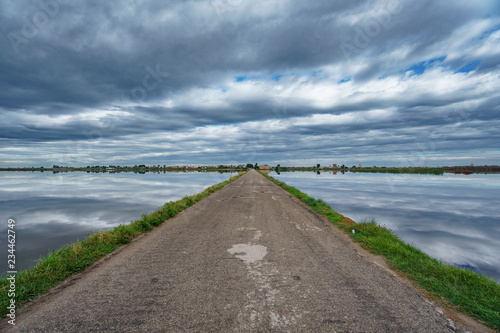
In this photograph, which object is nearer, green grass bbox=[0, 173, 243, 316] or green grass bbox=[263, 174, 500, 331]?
green grass bbox=[263, 174, 500, 331]

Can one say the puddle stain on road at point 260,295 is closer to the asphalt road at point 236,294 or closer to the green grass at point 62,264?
the asphalt road at point 236,294

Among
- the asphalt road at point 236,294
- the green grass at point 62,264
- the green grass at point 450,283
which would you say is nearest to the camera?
the asphalt road at point 236,294

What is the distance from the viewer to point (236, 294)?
439 centimetres

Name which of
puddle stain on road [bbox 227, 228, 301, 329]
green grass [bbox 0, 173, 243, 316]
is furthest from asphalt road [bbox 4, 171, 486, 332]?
green grass [bbox 0, 173, 243, 316]

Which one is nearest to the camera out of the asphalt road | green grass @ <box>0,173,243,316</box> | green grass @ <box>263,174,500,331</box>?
the asphalt road

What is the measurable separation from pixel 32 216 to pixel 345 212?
20.0 m

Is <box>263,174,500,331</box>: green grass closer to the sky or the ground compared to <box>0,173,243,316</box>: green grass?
closer to the ground

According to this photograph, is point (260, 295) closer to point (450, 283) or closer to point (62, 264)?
point (450, 283)

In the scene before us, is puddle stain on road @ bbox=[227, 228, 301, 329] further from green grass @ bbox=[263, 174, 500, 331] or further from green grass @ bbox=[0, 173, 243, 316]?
green grass @ bbox=[0, 173, 243, 316]

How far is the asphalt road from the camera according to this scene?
358cm

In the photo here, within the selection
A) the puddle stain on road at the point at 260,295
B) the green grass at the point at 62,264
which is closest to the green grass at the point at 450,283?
the puddle stain on road at the point at 260,295

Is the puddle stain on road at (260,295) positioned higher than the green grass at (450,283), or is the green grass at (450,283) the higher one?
the puddle stain on road at (260,295)

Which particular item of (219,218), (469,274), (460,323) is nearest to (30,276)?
(219,218)

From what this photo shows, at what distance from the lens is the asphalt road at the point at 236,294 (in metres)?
3.58
